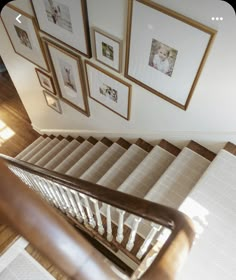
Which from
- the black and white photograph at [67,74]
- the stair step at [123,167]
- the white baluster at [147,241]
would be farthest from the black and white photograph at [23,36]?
the white baluster at [147,241]

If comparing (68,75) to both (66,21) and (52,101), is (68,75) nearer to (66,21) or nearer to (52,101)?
(66,21)

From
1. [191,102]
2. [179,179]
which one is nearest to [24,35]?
[191,102]

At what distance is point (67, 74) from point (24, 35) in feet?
2.41

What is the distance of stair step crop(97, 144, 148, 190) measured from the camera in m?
2.75

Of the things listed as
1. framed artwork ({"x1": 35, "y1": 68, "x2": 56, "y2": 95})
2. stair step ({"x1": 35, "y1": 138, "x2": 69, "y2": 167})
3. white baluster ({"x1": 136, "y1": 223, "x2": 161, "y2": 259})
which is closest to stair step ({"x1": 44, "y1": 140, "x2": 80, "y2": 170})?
stair step ({"x1": 35, "y1": 138, "x2": 69, "y2": 167})

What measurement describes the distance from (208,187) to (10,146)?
13.2ft

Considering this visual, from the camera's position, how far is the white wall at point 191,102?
1744mm

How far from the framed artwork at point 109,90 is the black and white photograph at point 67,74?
291 millimetres

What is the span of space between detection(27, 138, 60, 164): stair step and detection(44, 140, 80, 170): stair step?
451 millimetres

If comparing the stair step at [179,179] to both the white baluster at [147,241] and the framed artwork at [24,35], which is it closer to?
the white baluster at [147,241]

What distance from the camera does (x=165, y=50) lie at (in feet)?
6.72

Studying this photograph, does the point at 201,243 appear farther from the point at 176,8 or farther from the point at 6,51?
the point at 6,51

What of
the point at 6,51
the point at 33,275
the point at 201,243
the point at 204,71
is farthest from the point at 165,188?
the point at 6,51

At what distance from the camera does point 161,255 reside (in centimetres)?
86
